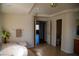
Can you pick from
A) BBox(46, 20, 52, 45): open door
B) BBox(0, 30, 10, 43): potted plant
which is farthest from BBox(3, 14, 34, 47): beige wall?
BBox(46, 20, 52, 45): open door

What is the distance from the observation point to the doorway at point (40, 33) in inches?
58.7

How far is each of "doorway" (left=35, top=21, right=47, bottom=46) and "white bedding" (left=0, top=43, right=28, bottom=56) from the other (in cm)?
28

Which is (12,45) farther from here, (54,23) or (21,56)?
(54,23)

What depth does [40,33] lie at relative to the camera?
151cm

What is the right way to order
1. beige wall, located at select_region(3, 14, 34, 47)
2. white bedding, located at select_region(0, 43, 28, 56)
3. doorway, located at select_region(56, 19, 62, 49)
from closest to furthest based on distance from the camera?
white bedding, located at select_region(0, 43, 28, 56) → beige wall, located at select_region(3, 14, 34, 47) → doorway, located at select_region(56, 19, 62, 49)

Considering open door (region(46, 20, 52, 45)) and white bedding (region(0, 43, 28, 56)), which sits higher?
open door (region(46, 20, 52, 45))

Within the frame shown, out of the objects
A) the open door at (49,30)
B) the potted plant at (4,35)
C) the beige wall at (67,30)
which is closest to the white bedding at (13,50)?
the potted plant at (4,35)

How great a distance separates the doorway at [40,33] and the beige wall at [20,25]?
0.07m

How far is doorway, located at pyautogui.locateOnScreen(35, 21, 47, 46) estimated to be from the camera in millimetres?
1491

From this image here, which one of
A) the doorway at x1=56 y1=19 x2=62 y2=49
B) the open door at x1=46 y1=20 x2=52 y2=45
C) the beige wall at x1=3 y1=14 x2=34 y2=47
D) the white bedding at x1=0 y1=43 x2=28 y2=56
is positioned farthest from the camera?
the open door at x1=46 y1=20 x2=52 y2=45

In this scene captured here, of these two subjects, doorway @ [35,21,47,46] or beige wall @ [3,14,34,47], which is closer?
beige wall @ [3,14,34,47]

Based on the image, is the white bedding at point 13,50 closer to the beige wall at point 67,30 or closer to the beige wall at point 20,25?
the beige wall at point 20,25

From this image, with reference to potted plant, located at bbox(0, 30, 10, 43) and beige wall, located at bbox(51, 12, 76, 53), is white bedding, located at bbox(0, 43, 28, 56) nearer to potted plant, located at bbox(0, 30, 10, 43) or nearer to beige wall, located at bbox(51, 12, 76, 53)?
potted plant, located at bbox(0, 30, 10, 43)

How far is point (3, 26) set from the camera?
4.15 ft
